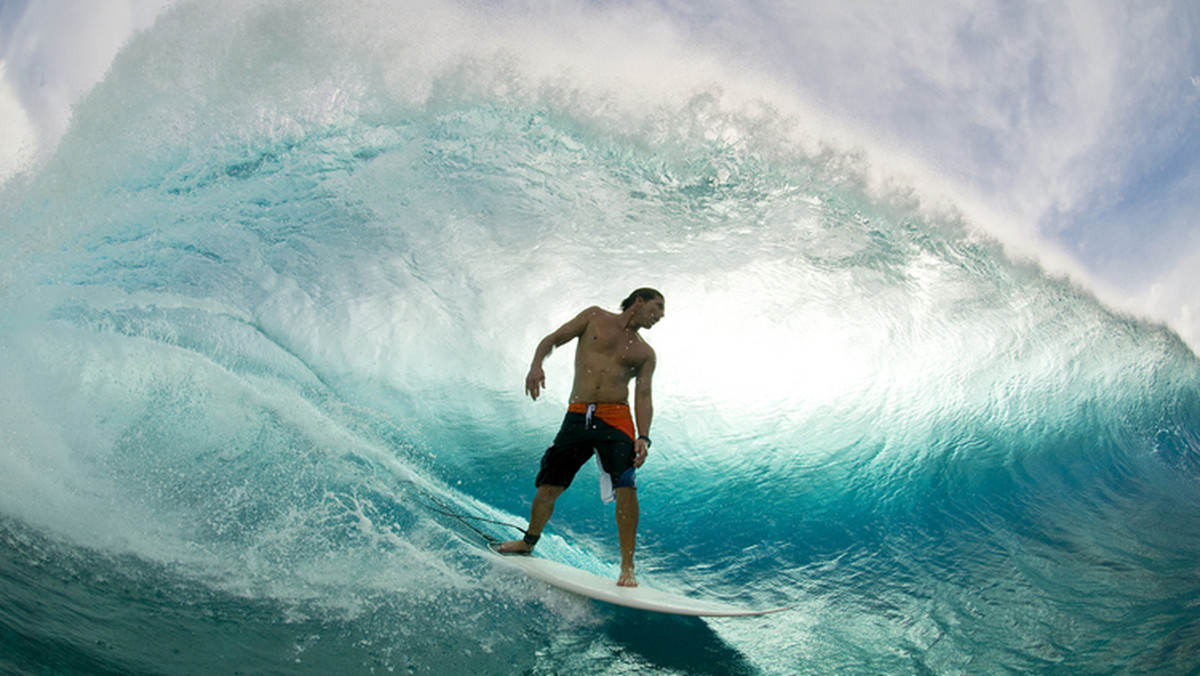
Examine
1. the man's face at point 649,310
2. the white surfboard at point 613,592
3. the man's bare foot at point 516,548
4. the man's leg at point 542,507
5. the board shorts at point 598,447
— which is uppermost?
the man's face at point 649,310

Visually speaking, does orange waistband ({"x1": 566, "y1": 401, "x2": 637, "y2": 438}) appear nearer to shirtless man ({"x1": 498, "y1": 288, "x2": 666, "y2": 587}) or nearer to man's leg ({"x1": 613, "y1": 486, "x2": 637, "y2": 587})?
shirtless man ({"x1": 498, "y1": 288, "x2": 666, "y2": 587})

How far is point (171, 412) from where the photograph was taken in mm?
4445

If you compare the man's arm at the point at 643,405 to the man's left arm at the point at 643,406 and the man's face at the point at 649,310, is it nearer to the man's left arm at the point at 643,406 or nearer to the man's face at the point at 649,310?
the man's left arm at the point at 643,406

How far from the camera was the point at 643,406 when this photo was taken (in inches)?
124

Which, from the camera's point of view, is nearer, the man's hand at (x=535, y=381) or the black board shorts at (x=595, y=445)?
the man's hand at (x=535, y=381)

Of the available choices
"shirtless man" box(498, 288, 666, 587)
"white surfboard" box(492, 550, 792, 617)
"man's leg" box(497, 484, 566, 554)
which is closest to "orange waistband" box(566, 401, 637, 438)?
"shirtless man" box(498, 288, 666, 587)

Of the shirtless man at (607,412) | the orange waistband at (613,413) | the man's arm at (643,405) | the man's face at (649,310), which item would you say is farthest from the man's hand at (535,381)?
the man's face at (649,310)

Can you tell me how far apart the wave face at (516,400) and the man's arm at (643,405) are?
2.38 feet

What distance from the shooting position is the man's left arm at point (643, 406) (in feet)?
10.0

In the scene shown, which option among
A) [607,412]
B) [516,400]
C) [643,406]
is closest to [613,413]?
[607,412]

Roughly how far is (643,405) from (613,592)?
0.87m

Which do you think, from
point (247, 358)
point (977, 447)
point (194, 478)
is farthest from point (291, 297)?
point (977, 447)

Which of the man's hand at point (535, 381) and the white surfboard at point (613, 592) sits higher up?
the man's hand at point (535, 381)

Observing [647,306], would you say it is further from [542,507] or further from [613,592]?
[613,592]
